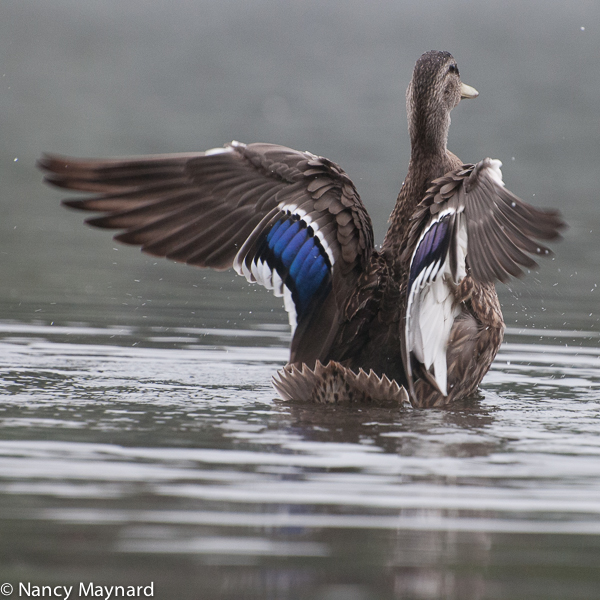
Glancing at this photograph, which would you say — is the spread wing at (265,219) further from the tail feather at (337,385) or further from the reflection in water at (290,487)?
the reflection in water at (290,487)

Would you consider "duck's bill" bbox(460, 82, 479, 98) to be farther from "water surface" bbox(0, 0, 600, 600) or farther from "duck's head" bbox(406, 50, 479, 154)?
"water surface" bbox(0, 0, 600, 600)

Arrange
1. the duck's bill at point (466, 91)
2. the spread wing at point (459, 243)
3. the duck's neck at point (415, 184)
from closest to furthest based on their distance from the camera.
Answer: the spread wing at point (459, 243)
the duck's neck at point (415, 184)
the duck's bill at point (466, 91)

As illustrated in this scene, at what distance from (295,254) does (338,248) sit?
20 centimetres

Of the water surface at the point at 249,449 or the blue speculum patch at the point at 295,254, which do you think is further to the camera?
the blue speculum patch at the point at 295,254

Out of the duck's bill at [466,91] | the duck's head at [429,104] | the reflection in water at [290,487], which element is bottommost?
the reflection in water at [290,487]

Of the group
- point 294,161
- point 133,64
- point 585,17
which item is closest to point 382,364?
point 294,161

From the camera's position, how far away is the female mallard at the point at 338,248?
16.4 feet

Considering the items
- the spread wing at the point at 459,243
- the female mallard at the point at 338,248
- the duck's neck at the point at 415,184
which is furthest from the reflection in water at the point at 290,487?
the duck's neck at the point at 415,184

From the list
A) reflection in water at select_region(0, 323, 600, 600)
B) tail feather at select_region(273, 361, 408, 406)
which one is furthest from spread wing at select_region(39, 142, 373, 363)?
reflection in water at select_region(0, 323, 600, 600)

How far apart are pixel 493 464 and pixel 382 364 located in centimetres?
122

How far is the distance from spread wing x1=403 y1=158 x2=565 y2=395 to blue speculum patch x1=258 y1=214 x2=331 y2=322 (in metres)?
0.40

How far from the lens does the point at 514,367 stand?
7.16 metres

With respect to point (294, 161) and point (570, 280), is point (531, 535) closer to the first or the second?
point (294, 161)

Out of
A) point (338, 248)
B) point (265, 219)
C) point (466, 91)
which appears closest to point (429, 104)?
point (466, 91)
